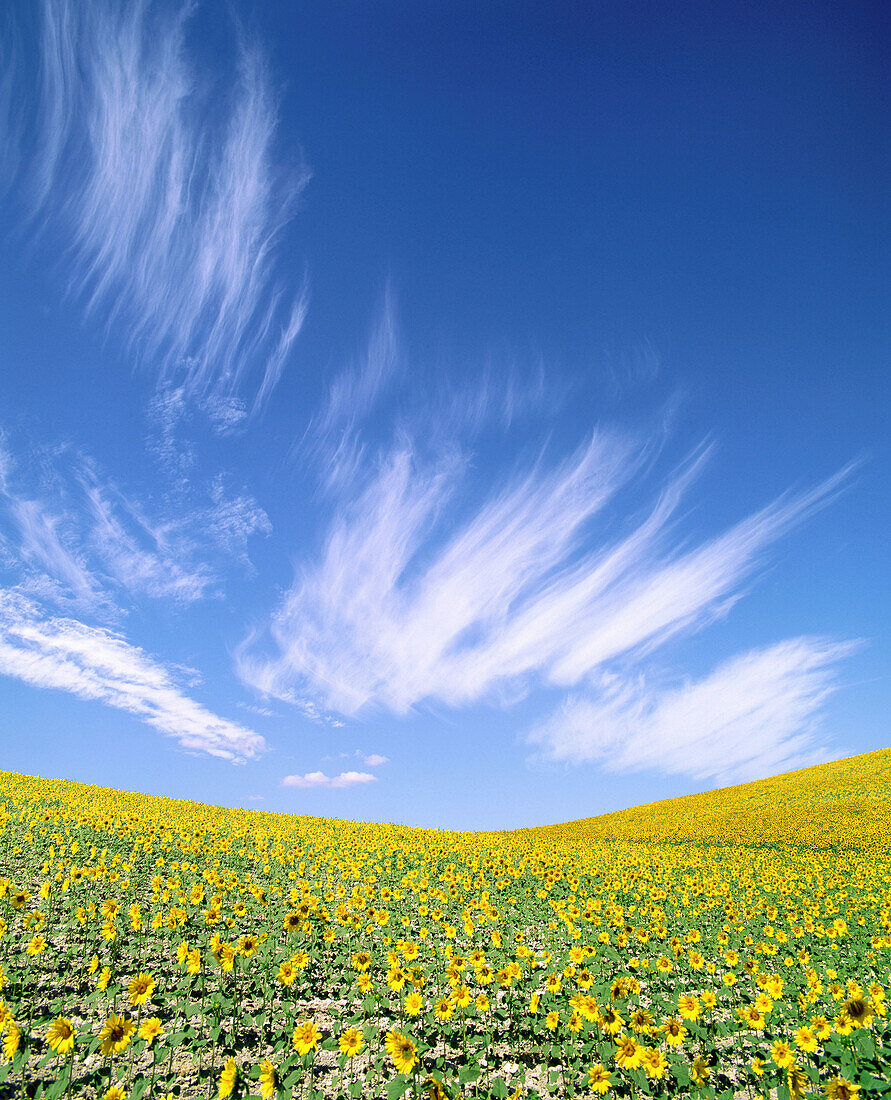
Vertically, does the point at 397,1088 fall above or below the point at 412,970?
below

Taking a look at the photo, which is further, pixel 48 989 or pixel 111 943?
pixel 111 943

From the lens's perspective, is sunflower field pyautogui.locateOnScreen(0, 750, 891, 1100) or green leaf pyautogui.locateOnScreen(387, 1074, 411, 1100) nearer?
green leaf pyautogui.locateOnScreen(387, 1074, 411, 1100)

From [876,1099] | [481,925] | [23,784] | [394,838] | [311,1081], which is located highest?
[23,784]

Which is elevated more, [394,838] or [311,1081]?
[394,838]

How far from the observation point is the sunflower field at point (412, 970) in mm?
6215

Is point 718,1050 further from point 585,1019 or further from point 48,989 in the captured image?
point 48,989

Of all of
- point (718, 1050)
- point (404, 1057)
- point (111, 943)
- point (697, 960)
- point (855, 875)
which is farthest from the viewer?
point (855, 875)

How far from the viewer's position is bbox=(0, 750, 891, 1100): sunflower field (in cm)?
621

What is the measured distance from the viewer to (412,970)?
25.0ft

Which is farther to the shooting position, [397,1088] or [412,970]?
[412,970]

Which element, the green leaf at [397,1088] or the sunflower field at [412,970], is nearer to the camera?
the green leaf at [397,1088]

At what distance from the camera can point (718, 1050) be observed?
7.52 metres

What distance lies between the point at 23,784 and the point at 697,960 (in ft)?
108

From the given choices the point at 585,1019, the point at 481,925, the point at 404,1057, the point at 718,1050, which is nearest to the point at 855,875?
the point at 481,925
